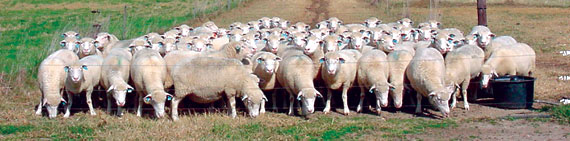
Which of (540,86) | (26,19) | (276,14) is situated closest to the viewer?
(540,86)

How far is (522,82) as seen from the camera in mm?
12703

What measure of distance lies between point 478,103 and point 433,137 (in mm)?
3503

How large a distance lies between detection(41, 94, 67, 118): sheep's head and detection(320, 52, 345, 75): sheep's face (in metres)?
4.52

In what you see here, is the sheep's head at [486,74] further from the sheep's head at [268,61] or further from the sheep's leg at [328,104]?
the sheep's head at [268,61]

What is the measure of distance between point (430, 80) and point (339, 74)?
157cm

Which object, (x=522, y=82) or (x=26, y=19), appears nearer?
(x=522, y=82)

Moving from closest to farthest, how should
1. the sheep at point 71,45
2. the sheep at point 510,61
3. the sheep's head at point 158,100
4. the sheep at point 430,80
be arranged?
the sheep's head at point 158,100
the sheep at point 430,80
the sheep at point 510,61
the sheep at point 71,45

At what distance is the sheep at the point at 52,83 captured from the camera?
486 inches

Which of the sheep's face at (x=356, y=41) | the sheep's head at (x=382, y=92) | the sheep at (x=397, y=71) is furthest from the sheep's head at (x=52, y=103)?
the sheep's face at (x=356, y=41)

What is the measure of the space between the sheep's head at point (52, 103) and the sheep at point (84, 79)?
0.27 meters

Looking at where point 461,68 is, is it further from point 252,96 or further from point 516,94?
point 252,96

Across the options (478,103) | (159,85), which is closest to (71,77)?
(159,85)

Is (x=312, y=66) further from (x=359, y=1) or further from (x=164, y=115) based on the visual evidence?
(x=359, y=1)

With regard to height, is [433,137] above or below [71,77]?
below
